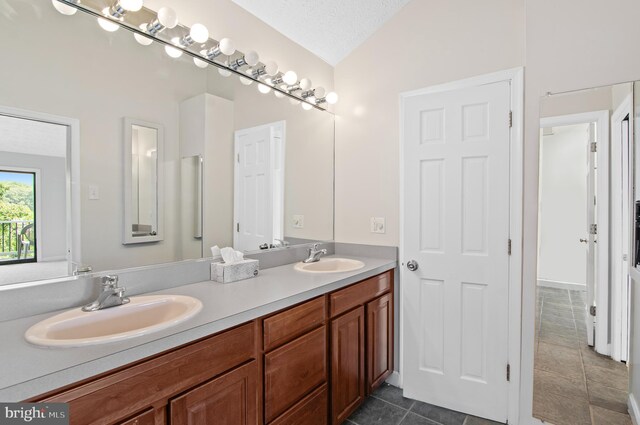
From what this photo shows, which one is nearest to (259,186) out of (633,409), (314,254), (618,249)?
(314,254)

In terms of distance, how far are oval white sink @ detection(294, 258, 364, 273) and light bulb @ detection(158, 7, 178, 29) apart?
56.1 inches

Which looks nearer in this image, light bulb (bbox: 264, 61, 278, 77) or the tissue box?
the tissue box

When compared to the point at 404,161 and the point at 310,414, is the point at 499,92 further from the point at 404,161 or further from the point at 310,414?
the point at 310,414

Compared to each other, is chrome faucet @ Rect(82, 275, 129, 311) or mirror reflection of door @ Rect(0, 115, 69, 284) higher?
mirror reflection of door @ Rect(0, 115, 69, 284)

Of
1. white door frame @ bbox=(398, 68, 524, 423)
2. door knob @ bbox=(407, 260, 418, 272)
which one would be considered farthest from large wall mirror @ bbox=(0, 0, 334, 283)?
white door frame @ bbox=(398, 68, 524, 423)

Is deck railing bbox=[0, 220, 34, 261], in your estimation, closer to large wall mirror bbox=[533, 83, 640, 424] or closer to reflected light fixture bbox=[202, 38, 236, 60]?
reflected light fixture bbox=[202, 38, 236, 60]

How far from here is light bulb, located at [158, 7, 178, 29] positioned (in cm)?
141

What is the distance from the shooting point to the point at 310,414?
5.12 ft

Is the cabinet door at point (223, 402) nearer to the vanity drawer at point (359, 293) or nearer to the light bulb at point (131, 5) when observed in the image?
the vanity drawer at point (359, 293)

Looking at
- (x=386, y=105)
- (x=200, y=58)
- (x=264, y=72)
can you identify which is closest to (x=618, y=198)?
(x=386, y=105)

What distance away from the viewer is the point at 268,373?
1322 millimetres

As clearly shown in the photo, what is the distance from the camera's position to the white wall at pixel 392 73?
1.96 meters

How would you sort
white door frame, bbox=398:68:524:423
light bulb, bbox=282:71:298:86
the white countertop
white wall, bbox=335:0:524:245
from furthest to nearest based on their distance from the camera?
light bulb, bbox=282:71:298:86
white wall, bbox=335:0:524:245
white door frame, bbox=398:68:524:423
the white countertop

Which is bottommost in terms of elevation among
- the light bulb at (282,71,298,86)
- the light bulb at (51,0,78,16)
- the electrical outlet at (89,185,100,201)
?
the electrical outlet at (89,185,100,201)
